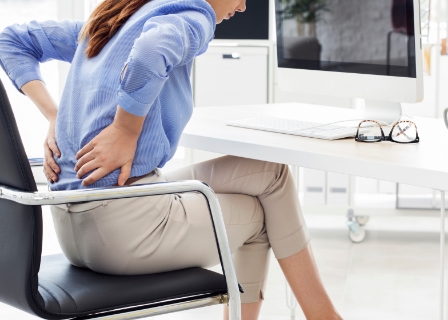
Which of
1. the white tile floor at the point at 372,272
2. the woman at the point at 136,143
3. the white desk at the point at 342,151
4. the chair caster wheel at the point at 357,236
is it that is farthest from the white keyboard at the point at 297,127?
the chair caster wheel at the point at 357,236

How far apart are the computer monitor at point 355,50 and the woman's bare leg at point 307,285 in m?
0.49

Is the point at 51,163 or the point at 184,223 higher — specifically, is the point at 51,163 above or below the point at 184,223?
above

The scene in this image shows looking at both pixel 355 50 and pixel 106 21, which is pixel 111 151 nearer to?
pixel 106 21

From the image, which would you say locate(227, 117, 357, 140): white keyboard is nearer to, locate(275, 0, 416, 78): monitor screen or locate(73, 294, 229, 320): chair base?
locate(275, 0, 416, 78): monitor screen

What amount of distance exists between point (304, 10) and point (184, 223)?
911 mm

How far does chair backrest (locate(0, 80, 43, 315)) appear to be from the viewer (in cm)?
119

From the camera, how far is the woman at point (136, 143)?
4.41ft

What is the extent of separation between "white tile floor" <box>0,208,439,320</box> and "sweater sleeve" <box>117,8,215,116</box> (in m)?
1.25

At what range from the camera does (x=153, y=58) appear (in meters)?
1.30

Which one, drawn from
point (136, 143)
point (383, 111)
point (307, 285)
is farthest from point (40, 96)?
point (383, 111)

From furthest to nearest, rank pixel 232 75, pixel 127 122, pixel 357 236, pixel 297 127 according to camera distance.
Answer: pixel 232 75, pixel 357 236, pixel 297 127, pixel 127 122

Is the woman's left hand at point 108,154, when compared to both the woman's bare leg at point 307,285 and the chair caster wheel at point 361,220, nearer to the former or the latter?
the woman's bare leg at point 307,285

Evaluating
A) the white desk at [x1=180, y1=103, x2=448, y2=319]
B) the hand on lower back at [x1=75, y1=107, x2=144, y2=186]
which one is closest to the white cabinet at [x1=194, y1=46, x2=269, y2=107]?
the white desk at [x1=180, y1=103, x2=448, y2=319]

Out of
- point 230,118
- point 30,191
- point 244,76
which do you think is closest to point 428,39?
point 244,76
